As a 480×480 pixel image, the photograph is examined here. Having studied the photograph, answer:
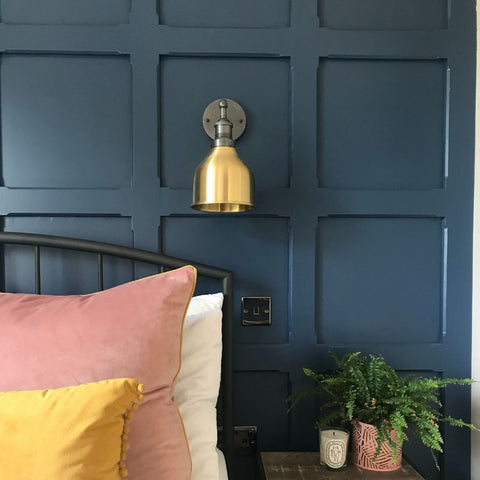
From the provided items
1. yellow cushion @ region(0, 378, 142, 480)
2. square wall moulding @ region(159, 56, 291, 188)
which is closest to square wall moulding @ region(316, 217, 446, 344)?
square wall moulding @ region(159, 56, 291, 188)

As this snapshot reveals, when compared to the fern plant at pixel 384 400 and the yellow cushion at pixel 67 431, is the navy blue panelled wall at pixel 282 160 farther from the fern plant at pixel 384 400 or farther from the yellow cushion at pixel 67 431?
the yellow cushion at pixel 67 431

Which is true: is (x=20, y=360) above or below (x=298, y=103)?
below

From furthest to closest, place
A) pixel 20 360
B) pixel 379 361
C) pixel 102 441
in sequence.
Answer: pixel 379 361, pixel 20 360, pixel 102 441

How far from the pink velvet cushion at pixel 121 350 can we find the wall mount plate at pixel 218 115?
0.56 m

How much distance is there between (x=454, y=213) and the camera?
1.52 metres

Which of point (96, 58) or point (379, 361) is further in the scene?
point (96, 58)

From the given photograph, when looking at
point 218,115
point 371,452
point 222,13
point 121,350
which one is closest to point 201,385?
point 121,350

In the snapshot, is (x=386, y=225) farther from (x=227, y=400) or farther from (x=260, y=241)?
(x=227, y=400)

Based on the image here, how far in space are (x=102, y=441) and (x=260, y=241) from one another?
2.62ft

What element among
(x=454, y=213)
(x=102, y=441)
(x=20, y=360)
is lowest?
(x=102, y=441)

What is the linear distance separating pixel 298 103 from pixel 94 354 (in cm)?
96

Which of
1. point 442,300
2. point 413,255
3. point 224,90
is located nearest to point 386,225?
point 413,255

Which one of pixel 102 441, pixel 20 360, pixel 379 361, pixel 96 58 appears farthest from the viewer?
pixel 96 58

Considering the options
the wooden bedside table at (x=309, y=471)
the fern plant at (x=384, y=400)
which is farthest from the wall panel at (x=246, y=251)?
the wooden bedside table at (x=309, y=471)
